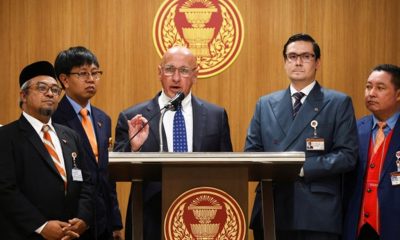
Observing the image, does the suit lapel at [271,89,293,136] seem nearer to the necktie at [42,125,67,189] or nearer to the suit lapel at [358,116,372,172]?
the suit lapel at [358,116,372,172]

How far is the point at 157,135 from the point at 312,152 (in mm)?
871

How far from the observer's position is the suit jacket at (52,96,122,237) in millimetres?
4277

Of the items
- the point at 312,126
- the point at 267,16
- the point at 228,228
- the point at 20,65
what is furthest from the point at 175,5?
the point at 228,228

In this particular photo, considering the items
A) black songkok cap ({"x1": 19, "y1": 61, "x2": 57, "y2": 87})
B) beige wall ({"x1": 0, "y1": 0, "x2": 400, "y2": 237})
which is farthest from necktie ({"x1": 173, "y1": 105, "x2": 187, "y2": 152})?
beige wall ({"x1": 0, "y1": 0, "x2": 400, "y2": 237})

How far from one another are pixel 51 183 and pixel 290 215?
51.8 inches

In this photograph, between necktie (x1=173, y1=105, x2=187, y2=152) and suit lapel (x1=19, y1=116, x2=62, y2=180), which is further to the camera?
necktie (x1=173, y1=105, x2=187, y2=152)

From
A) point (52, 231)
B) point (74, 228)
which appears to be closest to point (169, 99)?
point (74, 228)

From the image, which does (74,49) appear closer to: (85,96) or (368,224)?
(85,96)

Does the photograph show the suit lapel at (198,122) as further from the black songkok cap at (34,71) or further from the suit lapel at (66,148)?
the black songkok cap at (34,71)

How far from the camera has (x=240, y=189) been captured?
326 centimetres

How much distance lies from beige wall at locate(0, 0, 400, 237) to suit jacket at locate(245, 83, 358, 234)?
4.81 ft

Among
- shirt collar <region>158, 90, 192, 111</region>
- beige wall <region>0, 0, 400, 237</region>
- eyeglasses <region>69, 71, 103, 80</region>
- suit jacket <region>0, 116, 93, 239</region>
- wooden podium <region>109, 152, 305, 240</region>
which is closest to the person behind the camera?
wooden podium <region>109, 152, 305, 240</region>

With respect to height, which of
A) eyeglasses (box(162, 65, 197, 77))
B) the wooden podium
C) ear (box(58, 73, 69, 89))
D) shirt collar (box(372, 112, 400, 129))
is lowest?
the wooden podium

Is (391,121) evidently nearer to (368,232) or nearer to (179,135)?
(368,232)
